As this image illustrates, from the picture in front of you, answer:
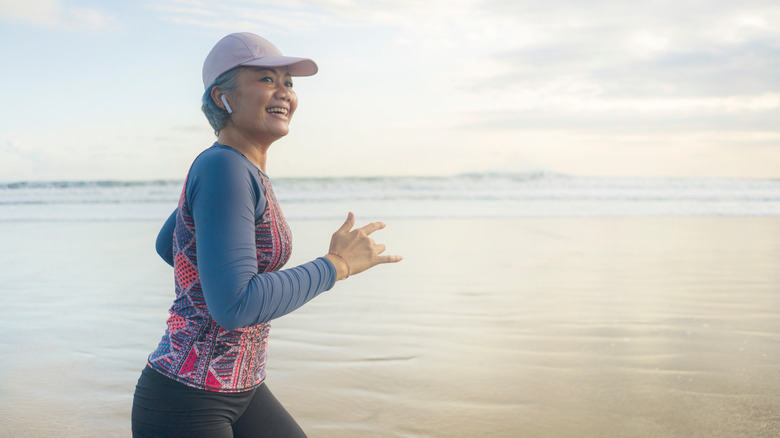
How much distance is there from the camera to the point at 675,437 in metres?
2.95

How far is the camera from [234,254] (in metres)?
1.39

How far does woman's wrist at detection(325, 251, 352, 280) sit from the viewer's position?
5.24 ft

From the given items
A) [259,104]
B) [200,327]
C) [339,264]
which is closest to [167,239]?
[200,327]

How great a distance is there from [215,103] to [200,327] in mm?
616

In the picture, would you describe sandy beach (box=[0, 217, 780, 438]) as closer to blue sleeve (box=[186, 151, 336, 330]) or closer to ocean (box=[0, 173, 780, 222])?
blue sleeve (box=[186, 151, 336, 330])

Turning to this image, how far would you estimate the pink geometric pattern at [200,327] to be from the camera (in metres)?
1.59

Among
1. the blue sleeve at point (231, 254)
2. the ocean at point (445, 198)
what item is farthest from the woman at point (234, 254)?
the ocean at point (445, 198)

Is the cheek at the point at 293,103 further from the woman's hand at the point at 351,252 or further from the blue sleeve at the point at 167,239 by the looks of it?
the blue sleeve at the point at 167,239

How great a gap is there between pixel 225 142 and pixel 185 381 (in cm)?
65

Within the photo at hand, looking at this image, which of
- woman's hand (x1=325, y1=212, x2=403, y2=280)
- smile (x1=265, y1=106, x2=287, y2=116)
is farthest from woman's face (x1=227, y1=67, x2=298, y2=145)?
woman's hand (x1=325, y1=212, x2=403, y2=280)

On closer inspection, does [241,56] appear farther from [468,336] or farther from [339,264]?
[468,336]

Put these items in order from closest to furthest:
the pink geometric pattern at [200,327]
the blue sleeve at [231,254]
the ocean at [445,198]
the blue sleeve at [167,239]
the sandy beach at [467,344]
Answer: the blue sleeve at [231,254] → the pink geometric pattern at [200,327] → the blue sleeve at [167,239] → the sandy beach at [467,344] → the ocean at [445,198]

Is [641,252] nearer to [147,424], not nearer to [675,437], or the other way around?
[675,437]

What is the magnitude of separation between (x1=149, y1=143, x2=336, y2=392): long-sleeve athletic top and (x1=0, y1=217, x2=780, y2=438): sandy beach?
1.53m
